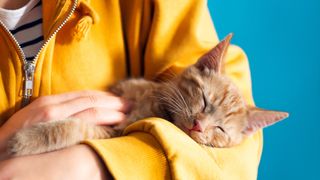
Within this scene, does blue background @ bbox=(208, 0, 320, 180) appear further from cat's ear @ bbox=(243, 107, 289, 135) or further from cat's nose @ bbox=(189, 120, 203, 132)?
cat's nose @ bbox=(189, 120, 203, 132)

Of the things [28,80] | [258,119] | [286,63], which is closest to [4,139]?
[28,80]

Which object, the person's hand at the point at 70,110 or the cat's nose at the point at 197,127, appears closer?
the person's hand at the point at 70,110

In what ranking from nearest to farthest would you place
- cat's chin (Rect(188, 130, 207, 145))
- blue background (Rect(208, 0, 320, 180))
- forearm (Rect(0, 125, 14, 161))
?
1. forearm (Rect(0, 125, 14, 161))
2. cat's chin (Rect(188, 130, 207, 145))
3. blue background (Rect(208, 0, 320, 180))

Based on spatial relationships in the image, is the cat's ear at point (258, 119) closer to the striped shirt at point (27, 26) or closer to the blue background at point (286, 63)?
the striped shirt at point (27, 26)

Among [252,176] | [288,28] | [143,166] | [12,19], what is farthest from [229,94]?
[288,28]

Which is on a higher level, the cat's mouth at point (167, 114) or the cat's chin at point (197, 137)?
the cat's mouth at point (167, 114)

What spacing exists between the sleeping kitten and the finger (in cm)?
1

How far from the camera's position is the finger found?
2.92 ft

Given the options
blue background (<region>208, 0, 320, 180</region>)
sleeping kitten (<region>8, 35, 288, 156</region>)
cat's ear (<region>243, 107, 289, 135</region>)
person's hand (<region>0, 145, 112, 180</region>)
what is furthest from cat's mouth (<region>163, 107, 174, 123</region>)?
blue background (<region>208, 0, 320, 180</region>)

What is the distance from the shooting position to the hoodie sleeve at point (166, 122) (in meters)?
0.73

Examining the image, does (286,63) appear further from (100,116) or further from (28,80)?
(28,80)

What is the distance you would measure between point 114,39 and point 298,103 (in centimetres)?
106

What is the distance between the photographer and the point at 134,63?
1.05 m

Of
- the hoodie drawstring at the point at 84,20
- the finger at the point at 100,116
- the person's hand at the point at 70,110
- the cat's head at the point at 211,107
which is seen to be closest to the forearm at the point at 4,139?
Result: the person's hand at the point at 70,110
